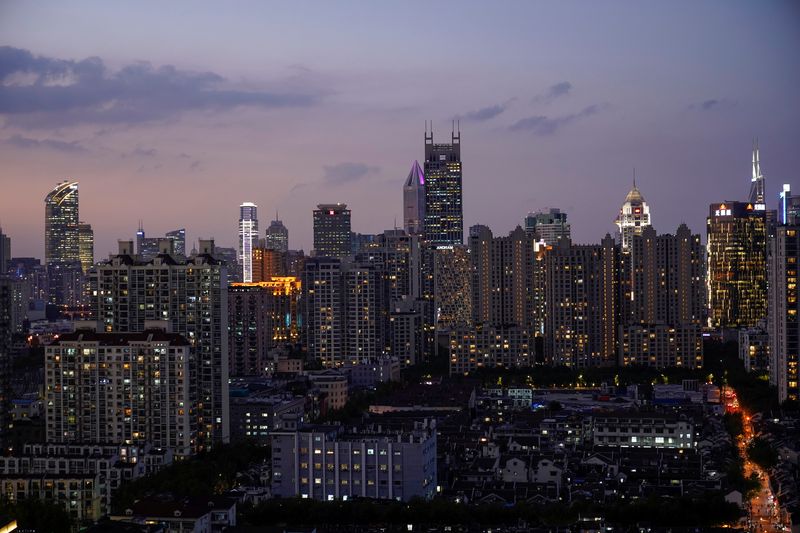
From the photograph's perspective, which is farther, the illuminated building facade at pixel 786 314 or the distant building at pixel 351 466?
the illuminated building facade at pixel 786 314

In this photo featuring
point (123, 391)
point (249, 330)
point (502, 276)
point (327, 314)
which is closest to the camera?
point (123, 391)

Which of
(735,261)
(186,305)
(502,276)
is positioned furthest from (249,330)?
(735,261)

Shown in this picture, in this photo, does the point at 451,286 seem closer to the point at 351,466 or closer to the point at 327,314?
the point at 327,314

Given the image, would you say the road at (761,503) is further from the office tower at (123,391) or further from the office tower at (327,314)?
the office tower at (327,314)

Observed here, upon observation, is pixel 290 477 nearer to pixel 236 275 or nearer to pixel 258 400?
pixel 258 400

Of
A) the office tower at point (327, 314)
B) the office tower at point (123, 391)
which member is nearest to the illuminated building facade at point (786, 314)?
the office tower at point (123, 391)

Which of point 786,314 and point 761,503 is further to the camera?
point 786,314

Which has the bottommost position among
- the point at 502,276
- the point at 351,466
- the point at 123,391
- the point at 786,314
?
the point at 351,466

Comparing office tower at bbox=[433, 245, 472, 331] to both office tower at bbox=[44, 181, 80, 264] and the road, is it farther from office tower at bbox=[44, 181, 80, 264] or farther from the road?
the road
